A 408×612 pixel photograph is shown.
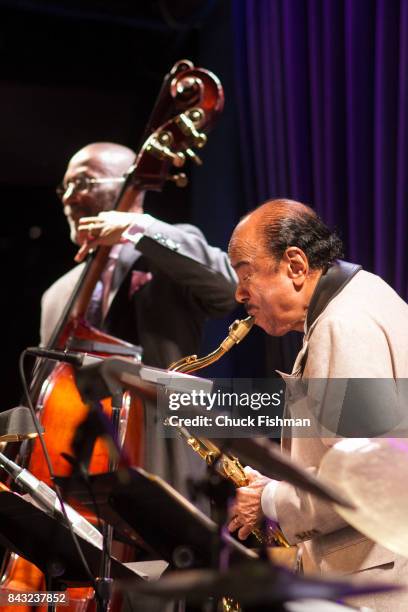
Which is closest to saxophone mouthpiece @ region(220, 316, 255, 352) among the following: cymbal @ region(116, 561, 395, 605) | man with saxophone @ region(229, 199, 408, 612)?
man with saxophone @ region(229, 199, 408, 612)

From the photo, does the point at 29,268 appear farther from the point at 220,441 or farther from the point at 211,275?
the point at 220,441

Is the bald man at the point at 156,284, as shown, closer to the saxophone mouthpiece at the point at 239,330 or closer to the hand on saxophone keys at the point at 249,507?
the saxophone mouthpiece at the point at 239,330

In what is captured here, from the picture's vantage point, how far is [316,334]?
2010mm

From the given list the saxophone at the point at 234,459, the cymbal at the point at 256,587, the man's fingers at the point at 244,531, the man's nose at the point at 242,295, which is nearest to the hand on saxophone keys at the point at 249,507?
the man's fingers at the point at 244,531

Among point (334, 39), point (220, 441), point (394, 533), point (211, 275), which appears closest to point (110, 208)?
point (211, 275)

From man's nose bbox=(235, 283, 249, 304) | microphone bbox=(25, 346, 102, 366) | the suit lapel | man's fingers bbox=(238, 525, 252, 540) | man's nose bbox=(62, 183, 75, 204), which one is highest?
man's nose bbox=(62, 183, 75, 204)

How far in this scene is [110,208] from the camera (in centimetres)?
336

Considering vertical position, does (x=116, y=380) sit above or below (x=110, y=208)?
below

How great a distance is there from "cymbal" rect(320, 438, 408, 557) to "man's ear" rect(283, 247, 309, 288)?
2.81 ft

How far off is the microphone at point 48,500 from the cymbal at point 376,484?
684 mm

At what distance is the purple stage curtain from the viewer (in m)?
3.22

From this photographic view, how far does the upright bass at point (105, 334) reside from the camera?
267cm

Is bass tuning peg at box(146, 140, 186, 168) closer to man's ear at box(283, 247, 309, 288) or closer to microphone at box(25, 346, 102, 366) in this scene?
man's ear at box(283, 247, 309, 288)

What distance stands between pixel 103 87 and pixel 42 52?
0.42 m
